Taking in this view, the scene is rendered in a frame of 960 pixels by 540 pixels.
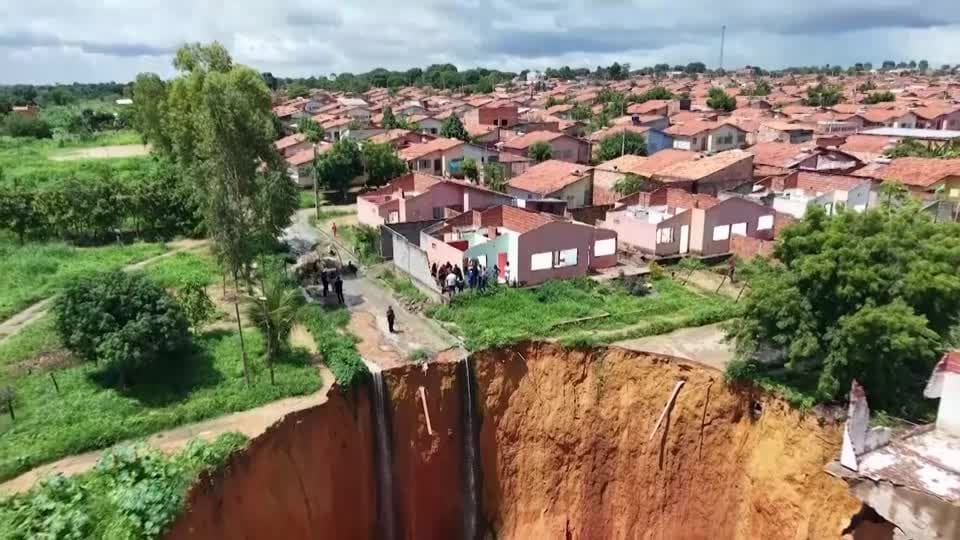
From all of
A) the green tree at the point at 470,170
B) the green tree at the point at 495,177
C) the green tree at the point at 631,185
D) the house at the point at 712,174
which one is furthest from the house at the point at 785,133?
the green tree at the point at 470,170

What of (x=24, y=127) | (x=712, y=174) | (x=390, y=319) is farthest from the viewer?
(x=24, y=127)

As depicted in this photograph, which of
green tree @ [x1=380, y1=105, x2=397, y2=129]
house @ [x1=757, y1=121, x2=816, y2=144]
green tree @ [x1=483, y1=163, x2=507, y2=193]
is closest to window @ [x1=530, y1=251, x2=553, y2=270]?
green tree @ [x1=483, y1=163, x2=507, y2=193]

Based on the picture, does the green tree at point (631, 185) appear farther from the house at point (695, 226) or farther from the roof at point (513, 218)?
the roof at point (513, 218)

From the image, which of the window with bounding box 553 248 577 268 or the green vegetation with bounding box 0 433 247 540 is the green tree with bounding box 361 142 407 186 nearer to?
the window with bounding box 553 248 577 268

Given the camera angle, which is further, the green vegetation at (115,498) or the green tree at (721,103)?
the green tree at (721,103)

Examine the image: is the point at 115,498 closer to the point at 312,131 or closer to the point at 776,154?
the point at 776,154

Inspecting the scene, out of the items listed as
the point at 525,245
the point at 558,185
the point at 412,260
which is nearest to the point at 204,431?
the point at 412,260
